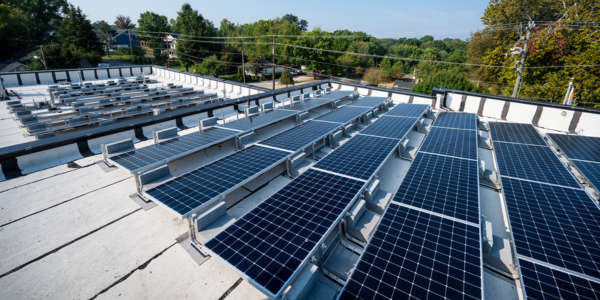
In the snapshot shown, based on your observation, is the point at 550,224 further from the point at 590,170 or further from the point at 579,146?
the point at 579,146

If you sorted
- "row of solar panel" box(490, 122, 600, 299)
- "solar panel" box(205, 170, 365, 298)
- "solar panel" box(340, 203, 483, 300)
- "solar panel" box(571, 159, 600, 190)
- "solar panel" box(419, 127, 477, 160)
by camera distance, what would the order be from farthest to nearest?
"solar panel" box(419, 127, 477, 160), "solar panel" box(571, 159, 600, 190), "solar panel" box(205, 170, 365, 298), "row of solar panel" box(490, 122, 600, 299), "solar panel" box(340, 203, 483, 300)

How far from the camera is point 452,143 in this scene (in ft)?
39.4

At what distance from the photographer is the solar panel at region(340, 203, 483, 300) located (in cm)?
439

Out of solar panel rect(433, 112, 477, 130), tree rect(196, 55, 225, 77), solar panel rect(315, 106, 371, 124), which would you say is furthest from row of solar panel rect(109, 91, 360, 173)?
Answer: tree rect(196, 55, 225, 77)

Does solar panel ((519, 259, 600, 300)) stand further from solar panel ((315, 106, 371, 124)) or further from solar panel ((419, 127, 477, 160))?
solar panel ((315, 106, 371, 124))

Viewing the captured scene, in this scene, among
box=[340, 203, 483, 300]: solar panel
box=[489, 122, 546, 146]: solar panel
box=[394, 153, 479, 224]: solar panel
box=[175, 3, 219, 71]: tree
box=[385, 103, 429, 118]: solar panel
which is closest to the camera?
box=[340, 203, 483, 300]: solar panel

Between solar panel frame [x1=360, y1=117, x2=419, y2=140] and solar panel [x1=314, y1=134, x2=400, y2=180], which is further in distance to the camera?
solar panel frame [x1=360, y1=117, x2=419, y2=140]

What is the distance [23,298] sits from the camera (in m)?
5.29

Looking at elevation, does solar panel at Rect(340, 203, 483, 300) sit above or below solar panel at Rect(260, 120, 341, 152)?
below

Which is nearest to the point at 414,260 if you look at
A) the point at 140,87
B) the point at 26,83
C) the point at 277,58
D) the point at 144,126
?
the point at 144,126

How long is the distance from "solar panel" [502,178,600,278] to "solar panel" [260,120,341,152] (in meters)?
7.41

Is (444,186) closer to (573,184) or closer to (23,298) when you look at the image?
(573,184)

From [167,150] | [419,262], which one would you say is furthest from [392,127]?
[167,150]

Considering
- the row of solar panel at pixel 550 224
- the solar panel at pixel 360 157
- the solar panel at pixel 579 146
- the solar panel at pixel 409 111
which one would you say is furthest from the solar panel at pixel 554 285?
the solar panel at pixel 409 111
